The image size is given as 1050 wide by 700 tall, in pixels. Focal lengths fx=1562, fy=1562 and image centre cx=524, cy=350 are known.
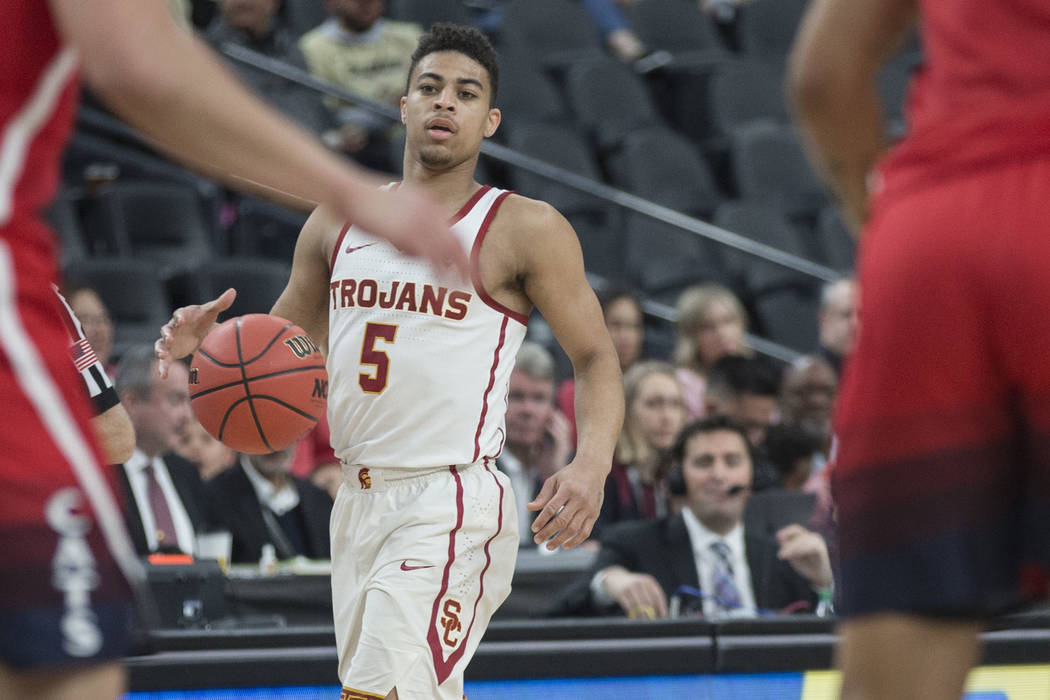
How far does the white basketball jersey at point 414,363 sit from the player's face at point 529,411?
109 inches

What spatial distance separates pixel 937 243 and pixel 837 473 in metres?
0.34

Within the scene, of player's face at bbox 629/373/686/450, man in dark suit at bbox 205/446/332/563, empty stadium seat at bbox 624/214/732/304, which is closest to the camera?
man in dark suit at bbox 205/446/332/563

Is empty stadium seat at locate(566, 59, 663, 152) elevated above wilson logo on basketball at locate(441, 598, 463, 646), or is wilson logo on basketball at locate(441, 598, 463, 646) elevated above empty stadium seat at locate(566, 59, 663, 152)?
empty stadium seat at locate(566, 59, 663, 152)

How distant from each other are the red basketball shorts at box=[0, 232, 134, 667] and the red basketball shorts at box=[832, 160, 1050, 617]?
0.97 metres

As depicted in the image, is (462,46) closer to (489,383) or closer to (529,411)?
(489,383)

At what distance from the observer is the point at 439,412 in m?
4.35

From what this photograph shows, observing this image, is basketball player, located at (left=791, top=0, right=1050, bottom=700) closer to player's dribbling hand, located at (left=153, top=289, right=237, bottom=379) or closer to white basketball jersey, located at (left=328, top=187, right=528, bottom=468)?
→ white basketball jersey, located at (left=328, top=187, right=528, bottom=468)

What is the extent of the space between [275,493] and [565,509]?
311 cm

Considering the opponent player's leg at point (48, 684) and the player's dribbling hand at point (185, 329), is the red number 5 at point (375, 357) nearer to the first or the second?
the player's dribbling hand at point (185, 329)

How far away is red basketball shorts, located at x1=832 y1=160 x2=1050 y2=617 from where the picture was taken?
1.96 metres

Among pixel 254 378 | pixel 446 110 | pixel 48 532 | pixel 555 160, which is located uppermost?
pixel 555 160

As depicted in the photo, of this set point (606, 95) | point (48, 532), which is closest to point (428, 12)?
point (606, 95)

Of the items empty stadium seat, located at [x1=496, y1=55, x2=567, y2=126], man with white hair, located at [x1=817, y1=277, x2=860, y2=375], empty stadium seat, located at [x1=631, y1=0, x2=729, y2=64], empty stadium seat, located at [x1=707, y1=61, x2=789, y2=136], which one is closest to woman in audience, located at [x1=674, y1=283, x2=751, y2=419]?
man with white hair, located at [x1=817, y1=277, x2=860, y2=375]

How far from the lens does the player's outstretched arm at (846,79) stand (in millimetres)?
2186
